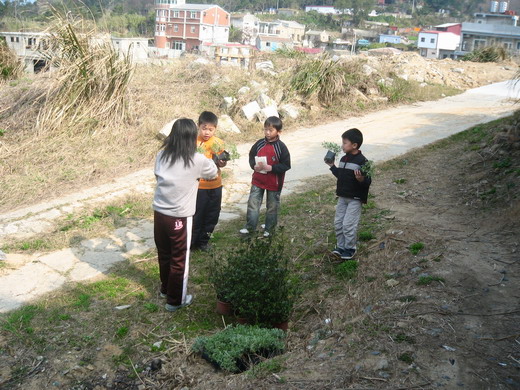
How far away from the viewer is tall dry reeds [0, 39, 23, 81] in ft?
47.6

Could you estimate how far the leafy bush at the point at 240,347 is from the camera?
409 centimetres

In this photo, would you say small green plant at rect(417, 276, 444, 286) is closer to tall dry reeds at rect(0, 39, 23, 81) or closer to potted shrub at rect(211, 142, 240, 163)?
potted shrub at rect(211, 142, 240, 163)

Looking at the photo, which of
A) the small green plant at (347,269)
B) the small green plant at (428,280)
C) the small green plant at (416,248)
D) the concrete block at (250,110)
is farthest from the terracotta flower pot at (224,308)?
the concrete block at (250,110)

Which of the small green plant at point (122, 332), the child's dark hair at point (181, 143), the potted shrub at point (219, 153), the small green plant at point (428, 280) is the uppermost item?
the child's dark hair at point (181, 143)

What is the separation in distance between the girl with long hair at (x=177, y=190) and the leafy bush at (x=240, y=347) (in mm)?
872

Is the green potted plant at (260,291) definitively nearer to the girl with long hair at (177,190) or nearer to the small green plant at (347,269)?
the girl with long hair at (177,190)

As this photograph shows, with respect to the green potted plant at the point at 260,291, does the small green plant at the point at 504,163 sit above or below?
above

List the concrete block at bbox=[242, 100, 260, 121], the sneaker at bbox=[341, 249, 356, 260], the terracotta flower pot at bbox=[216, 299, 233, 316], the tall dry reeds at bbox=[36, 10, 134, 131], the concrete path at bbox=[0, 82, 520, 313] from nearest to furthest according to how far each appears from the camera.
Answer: the terracotta flower pot at bbox=[216, 299, 233, 316] < the sneaker at bbox=[341, 249, 356, 260] < the concrete path at bbox=[0, 82, 520, 313] < the tall dry reeds at bbox=[36, 10, 134, 131] < the concrete block at bbox=[242, 100, 260, 121]

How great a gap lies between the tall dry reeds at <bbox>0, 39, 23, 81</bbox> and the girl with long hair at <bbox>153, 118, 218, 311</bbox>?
11510mm

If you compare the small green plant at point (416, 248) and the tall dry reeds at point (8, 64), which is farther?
the tall dry reeds at point (8, 64)

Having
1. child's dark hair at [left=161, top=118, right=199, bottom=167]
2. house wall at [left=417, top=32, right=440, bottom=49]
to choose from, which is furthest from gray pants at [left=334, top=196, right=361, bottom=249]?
house wall at [left=417, top=32, right=440, bottom=49]

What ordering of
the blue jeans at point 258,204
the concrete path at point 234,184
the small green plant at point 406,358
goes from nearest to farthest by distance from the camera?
1. the small green plant at point 406,358
2. the concrete path at point 234,184
3. the blue jeans at point 258,204

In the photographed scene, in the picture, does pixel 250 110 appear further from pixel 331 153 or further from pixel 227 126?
pixel 331 153

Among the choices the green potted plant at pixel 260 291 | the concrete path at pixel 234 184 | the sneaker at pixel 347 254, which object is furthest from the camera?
the concrete path at pixel 234 184
